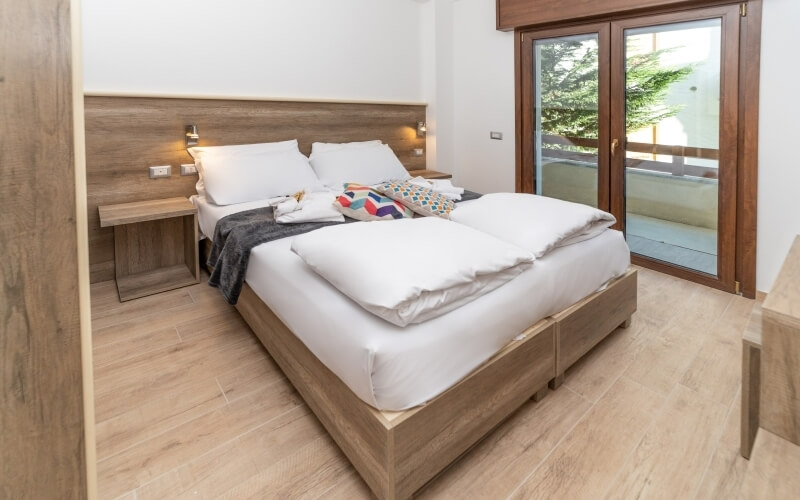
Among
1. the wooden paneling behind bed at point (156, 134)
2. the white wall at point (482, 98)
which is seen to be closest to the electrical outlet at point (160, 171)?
the wooden paneling behind bed at point (156, 134)

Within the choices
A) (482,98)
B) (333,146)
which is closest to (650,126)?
(482,98)

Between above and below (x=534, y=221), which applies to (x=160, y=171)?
above

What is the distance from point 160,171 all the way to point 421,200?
1.89m

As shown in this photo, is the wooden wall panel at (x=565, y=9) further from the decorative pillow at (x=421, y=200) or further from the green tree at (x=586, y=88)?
the decorative pillow at (x=421, y=200)

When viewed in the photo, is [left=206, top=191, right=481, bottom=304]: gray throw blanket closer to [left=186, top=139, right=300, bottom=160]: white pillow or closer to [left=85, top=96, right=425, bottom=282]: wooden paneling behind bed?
[left=186, top=139, right=300, bottom=160]: white pillow

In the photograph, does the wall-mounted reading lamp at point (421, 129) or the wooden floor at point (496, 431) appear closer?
the wooden floor at point (496, 431)

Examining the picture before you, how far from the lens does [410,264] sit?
4.41ft

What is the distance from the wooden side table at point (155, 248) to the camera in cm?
280

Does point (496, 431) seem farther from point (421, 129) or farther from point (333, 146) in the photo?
point (421, 129)

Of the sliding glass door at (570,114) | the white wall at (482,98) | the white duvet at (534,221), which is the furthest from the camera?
the white wall at (482,98)

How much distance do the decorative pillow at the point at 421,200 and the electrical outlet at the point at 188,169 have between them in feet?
4.96

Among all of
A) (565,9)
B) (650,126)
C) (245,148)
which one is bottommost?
(245,148)

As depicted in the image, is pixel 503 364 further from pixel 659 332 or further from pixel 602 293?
pixel 659 332

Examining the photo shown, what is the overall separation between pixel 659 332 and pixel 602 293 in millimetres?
574
